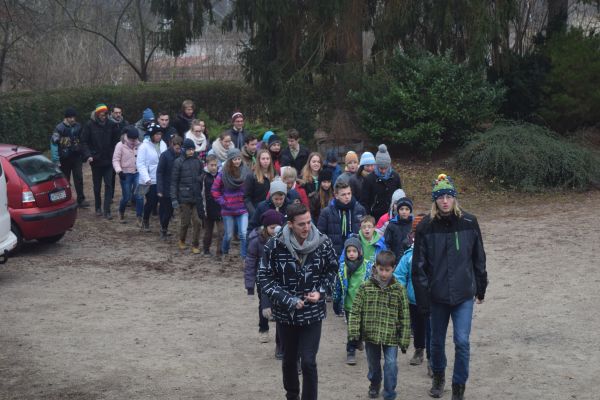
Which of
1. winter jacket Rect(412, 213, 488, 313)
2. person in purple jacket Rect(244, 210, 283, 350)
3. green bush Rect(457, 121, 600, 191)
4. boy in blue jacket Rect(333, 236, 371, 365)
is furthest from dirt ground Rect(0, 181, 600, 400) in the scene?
green bush Rect(457, 121, 600, 191)

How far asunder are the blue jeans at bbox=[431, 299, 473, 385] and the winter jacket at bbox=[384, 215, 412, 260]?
157cm

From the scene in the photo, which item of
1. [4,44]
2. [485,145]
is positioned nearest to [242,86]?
[4,44]

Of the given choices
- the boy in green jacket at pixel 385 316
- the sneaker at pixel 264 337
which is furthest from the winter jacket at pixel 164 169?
the boy in green jacket at pixel 385 316

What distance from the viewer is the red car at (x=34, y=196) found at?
43.3 feet

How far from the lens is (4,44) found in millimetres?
23719

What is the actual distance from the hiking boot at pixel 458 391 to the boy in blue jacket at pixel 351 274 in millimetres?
1443

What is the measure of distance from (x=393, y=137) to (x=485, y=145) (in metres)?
1.96

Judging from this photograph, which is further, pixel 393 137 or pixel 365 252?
pixel 393 137

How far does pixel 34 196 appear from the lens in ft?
43.6

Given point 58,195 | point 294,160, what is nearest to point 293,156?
point 294,160

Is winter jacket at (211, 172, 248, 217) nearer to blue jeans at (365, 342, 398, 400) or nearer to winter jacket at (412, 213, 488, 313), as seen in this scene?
blue jeans at (365, 342, 398, 400)

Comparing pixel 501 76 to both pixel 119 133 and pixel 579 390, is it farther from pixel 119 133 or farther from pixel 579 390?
pixel 579 390

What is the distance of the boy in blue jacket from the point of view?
905cm

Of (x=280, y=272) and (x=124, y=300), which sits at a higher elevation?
(x=280, y=272)
